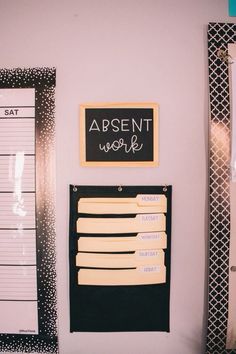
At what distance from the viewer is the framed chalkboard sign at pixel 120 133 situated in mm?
1532

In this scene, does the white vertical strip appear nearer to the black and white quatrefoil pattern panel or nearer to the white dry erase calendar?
the white dry erase calendar

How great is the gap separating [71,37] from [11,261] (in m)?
1.21

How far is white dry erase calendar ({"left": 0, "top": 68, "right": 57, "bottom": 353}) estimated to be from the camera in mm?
1539

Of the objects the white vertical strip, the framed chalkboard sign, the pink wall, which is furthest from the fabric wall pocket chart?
the white vertical strip

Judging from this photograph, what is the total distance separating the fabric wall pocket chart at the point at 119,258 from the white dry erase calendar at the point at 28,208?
14 cm

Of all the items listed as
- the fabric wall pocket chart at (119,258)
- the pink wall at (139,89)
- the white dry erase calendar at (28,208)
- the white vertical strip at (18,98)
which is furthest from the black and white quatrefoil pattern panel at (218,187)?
the white vertical strip at (18,98)

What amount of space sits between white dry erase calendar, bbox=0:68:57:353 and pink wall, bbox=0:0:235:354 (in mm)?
58

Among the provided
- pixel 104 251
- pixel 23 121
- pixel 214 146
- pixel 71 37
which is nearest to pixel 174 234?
pixel 104 251

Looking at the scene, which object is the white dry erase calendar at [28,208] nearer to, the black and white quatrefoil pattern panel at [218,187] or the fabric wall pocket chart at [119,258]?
the fabric wall pocket chart at [119,258]

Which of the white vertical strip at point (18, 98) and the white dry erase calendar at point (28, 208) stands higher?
the white vertical strip at point (18, 98)

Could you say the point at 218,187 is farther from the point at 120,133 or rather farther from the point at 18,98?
the point at 18,98

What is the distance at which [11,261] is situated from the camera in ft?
5.09

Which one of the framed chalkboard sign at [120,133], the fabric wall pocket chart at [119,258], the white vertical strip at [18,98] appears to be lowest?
the fabric wall pocket chart at [119,258]

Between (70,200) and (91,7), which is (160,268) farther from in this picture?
(91,7)
